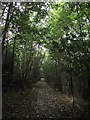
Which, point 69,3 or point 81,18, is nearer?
point 69,3

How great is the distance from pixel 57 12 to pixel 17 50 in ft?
14.2

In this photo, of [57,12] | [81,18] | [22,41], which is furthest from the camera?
[22,41]

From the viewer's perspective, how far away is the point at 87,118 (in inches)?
243

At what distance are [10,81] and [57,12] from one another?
4404mm

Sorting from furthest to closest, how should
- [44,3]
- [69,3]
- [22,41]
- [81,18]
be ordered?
1. [22,41]
2. [44,3]
3. [81,18]
4. [69,3]

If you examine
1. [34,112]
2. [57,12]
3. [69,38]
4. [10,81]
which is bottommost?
[34,112]

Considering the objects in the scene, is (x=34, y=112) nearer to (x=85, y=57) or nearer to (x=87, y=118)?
(x=87, y=118)

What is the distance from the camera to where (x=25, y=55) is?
12.5 meters

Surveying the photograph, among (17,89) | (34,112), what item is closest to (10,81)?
(17,89)

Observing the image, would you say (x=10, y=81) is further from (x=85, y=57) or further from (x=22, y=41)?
(x=85, y=57)

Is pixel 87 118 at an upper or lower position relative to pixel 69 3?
lower

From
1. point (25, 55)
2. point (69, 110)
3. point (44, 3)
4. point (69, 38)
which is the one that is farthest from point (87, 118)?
point (25, 55)

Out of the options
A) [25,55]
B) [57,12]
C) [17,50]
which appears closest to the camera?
[57,12]

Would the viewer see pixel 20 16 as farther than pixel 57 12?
No
